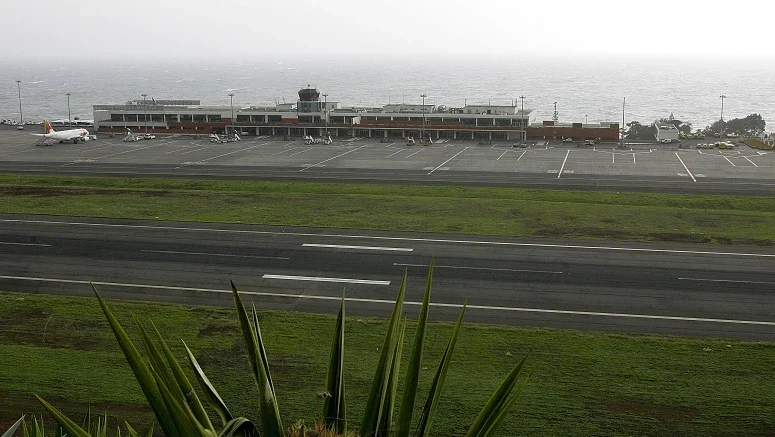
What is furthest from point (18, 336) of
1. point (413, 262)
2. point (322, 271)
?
point (413, 262)

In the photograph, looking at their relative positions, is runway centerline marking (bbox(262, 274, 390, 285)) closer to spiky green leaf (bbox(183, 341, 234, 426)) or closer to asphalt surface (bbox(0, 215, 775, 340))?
asphalt surface (bbox(0, 215, 775, 340))

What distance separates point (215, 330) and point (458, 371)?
32.7 feet

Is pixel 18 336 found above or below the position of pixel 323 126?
below

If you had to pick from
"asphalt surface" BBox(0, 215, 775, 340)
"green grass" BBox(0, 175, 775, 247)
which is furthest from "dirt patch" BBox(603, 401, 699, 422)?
"green grass" BBox(0, 175, 775, 247)

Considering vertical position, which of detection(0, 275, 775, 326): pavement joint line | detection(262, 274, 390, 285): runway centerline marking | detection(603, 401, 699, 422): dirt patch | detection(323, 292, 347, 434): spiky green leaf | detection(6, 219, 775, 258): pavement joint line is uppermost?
detection(323, 292, 347, 434): spiky green leaf

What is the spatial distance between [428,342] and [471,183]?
40.8 meters

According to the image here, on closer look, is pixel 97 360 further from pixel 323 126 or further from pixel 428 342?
pixel 323 126

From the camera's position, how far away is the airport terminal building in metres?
110

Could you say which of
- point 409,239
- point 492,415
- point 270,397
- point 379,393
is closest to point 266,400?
point 270,397

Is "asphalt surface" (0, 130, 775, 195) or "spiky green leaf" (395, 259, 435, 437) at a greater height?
"spiky green leaf" (395, 259, 435, 437)

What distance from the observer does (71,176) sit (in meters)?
71.8

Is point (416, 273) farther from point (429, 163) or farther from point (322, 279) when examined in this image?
point (429, 163)

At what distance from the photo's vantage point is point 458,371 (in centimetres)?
2636

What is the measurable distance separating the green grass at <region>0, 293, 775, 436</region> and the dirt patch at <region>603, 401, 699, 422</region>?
61mm
